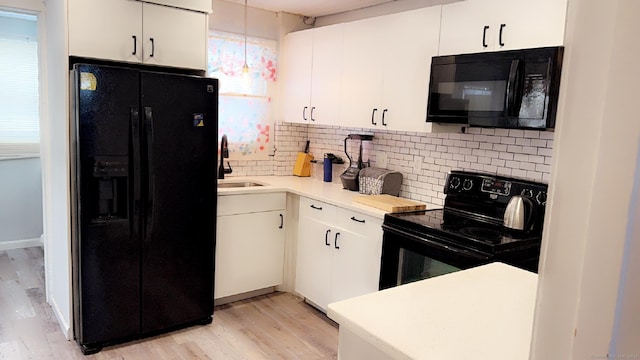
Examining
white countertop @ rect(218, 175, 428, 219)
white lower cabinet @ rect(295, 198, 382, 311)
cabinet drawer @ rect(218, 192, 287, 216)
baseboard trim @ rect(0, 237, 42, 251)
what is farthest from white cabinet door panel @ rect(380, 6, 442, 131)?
baseboard trim @ rect(0, 237, 42, 251)

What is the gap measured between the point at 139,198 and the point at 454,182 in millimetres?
1959

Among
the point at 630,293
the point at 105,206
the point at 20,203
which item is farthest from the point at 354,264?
the point at 20,203

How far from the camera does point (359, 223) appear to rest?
3074mm

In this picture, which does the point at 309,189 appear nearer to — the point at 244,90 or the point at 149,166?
the point at 244,90

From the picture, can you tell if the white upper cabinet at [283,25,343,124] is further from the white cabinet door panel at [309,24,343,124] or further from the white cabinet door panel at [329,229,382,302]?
the white cabinet door panel at [329,229,382,302]

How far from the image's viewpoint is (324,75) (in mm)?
3715

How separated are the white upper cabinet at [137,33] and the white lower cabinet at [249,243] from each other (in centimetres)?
102

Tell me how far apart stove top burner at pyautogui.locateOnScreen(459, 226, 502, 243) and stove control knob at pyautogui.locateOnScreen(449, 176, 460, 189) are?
1.53 feet

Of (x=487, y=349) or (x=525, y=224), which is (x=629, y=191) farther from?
(x=525, y=224)

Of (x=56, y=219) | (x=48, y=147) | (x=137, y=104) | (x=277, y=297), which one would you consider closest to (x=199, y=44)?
(x=137, y=104)

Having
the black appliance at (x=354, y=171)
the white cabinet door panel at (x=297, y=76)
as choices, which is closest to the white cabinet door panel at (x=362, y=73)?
the black appliance at (x=354, y=171)

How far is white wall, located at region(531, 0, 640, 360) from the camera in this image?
0.38m

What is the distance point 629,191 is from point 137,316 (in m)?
3.02

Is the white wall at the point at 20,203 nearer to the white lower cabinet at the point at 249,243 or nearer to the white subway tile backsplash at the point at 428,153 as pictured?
the white subway tile backsplash at the point at 428,153
